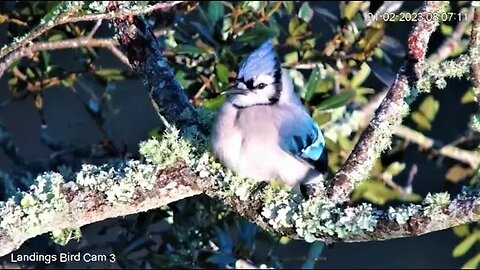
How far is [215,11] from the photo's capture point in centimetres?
156

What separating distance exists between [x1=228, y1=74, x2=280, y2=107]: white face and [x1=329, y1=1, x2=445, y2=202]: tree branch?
0.22 m

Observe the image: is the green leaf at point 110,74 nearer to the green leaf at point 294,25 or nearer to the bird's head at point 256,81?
the green leaf at point 294,25

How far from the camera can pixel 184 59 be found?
159 cm

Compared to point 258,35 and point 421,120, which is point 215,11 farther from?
point 421,120

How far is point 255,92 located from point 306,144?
0.12 metres

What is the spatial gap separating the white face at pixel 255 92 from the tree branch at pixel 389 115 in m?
0.22

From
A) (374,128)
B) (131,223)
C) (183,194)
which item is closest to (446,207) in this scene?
(374,128)

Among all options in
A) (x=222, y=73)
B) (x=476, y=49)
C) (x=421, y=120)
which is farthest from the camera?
(x=421, y=120)

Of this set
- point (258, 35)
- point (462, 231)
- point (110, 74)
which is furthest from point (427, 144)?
point (110, 74)

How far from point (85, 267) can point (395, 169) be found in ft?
2.21

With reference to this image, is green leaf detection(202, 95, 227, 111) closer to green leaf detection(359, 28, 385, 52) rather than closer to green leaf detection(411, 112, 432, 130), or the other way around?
green leaf detection(359, 28, 385, 52)

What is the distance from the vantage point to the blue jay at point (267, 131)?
1086 mm

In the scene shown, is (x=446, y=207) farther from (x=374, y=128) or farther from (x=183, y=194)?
(x=183, y=194)

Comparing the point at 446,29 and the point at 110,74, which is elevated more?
the point at 110,74
